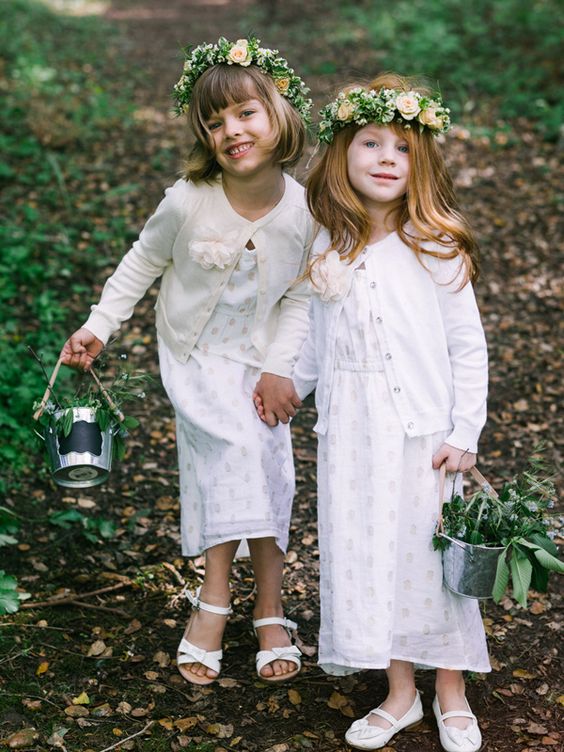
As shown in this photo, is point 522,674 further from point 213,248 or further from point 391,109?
point 391,109

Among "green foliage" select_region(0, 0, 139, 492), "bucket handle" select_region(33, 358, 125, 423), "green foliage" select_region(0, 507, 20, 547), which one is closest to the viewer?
"bucket handle" select_region(33, 358, 125, 423)

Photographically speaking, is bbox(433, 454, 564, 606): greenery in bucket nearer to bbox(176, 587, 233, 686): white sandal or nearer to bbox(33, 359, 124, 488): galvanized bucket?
bbox(176, 587, 233, 686): white sandal

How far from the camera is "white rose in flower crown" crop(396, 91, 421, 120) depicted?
253 cm

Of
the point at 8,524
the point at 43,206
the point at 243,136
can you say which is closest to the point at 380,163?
the point at 243,136

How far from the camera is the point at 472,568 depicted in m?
2.48

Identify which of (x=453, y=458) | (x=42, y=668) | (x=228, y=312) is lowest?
(x=42, y=668)

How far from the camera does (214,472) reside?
118 inches

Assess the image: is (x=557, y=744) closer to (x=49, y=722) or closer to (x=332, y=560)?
(x=332, y=560)

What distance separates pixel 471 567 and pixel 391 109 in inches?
50.4

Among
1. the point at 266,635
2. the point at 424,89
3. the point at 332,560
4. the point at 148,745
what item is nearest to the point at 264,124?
the point at 424,89

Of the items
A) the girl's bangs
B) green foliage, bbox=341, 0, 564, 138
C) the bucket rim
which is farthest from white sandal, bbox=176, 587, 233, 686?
green foliage, bbox=341, 0, 564, 138

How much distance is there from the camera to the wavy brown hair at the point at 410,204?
259 centimetres

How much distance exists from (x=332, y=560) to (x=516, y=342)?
10.9ft

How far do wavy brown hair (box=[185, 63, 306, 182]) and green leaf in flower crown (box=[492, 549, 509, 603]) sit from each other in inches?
54.9
